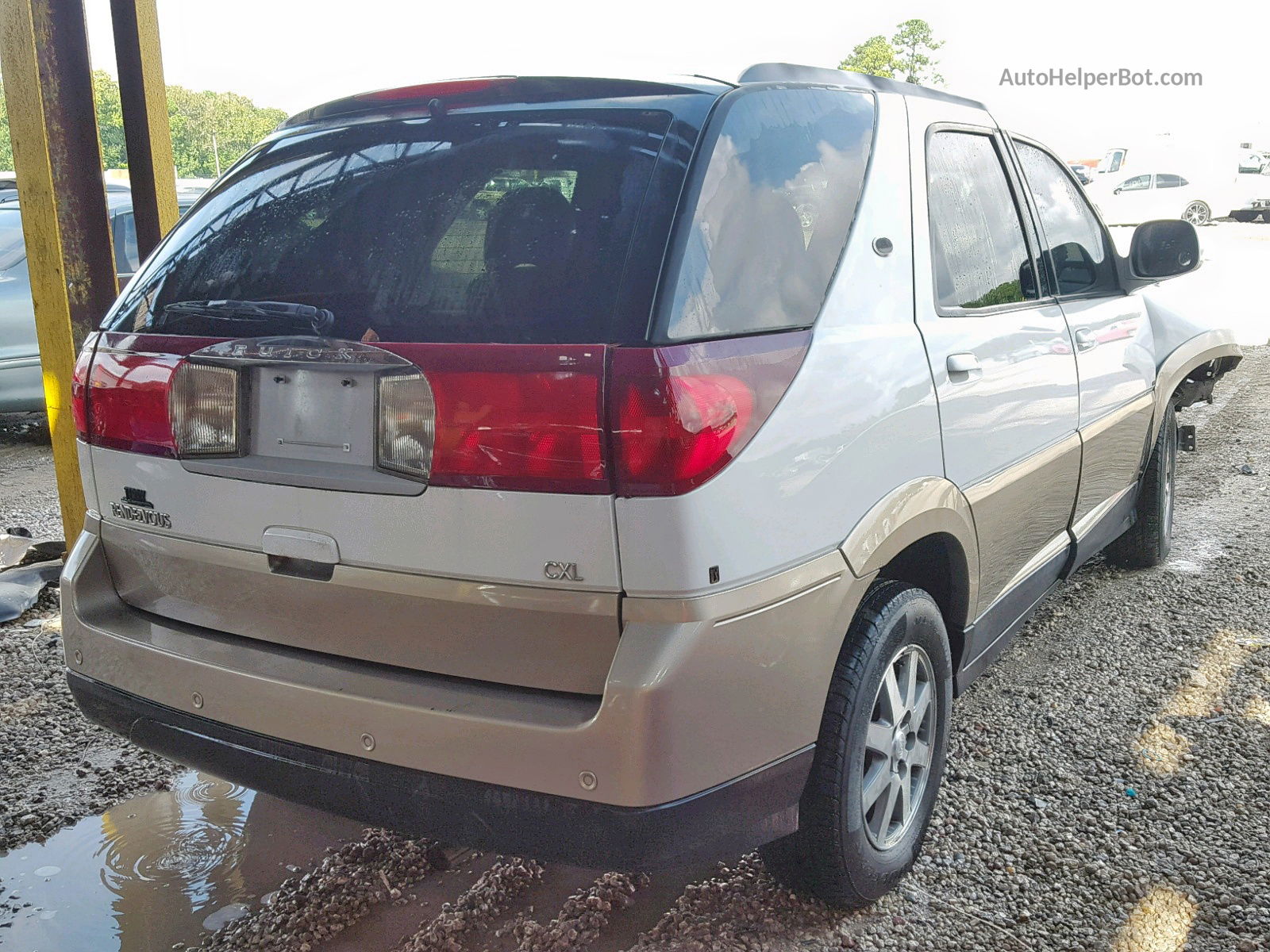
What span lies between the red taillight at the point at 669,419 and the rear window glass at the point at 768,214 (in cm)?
6

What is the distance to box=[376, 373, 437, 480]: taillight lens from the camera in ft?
6.31

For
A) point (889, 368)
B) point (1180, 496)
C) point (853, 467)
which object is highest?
point (889, 368)

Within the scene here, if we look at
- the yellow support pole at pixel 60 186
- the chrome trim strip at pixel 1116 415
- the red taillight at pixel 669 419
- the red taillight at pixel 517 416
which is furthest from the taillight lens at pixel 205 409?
the chrome trim strip at pixel 1116 415

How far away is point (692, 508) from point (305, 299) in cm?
86

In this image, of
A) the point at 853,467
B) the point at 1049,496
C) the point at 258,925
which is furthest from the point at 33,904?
the point at 1049,496

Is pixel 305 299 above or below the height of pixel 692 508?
above

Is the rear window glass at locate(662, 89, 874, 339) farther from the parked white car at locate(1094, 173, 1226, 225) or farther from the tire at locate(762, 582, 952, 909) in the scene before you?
the parked white car at locate(1094, 173, 1226, 225)

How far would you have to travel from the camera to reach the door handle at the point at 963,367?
8.41 ft

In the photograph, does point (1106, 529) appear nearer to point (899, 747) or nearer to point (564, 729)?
point (899, 747)

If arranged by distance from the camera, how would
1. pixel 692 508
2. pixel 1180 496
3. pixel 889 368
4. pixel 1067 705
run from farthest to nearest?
pixel 1180 496, pixel 1067 705, pixel 889 368, pixel 692 508

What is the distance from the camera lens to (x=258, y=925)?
2.48 metres

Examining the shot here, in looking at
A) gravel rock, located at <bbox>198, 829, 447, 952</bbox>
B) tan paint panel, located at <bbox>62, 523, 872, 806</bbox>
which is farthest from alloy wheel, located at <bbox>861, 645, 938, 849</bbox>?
gravel rock, located at <bbox>198, 829, 447, 952</bbox>

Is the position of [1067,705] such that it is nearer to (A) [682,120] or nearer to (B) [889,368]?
(B) [889,368]

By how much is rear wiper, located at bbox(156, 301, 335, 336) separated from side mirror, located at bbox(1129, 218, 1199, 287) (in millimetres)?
2941
